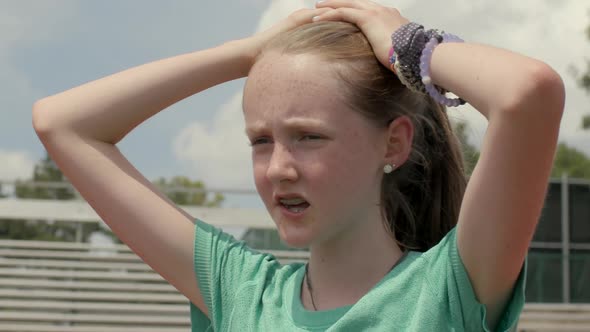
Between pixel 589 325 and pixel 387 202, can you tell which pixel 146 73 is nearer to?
pixel 387 202

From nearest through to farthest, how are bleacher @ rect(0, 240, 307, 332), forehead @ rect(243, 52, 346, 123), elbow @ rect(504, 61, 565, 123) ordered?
elbow @ rect(504, 61, 565, 123) → forehead @ rect(243, 52, 346, 123) → bleacher @ rect(0, 240, 307, 332)

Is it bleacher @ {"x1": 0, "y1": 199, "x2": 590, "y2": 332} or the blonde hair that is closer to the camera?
the blonde hair

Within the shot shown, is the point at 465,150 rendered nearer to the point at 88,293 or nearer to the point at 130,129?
the point at 130,129

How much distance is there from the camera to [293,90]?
51.4 inches

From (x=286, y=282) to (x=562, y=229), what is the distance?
45.4ft

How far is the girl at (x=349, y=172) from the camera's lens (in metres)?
1.12

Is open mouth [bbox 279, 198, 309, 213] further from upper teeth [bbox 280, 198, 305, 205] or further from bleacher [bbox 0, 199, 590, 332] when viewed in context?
bleacher [bbox 0, 199, 590, 332]

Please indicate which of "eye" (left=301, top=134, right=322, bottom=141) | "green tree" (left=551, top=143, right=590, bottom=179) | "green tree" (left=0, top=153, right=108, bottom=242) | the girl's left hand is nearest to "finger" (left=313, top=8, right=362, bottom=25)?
the girl's left hand

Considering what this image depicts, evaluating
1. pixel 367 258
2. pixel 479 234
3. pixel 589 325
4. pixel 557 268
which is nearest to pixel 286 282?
pixel 367 258

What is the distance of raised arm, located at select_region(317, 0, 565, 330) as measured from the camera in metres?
1.06

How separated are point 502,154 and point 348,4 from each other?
18.7 inches

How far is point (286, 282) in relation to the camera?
148 centimetres

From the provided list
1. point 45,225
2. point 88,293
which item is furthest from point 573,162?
point 88,293

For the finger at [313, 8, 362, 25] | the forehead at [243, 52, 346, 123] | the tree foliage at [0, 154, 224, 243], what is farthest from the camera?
the tree foliage at [0, 154, 224, 243]
